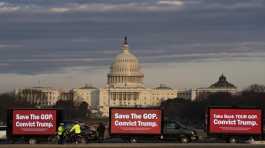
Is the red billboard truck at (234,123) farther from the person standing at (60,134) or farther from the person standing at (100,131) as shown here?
the person standing at (60,134)

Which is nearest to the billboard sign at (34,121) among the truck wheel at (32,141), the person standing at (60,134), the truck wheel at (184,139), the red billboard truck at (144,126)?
the truck wheel at (32,141)

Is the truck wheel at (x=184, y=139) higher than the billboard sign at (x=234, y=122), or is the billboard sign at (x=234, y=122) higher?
the billboard sign at (x=234, y=122)

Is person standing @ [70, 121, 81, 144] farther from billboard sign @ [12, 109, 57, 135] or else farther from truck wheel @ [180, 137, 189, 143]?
truck wheel @ [180, 137, 189, 143]

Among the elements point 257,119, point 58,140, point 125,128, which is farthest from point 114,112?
point 257,119

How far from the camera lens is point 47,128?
64125 mm

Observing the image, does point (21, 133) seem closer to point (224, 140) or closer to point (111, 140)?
point (111, 140)

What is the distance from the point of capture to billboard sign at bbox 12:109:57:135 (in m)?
64.0

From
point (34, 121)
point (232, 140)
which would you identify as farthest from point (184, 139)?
point (34, 121)

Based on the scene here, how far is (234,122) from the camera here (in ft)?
211

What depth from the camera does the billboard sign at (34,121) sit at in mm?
64000

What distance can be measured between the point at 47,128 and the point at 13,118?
2506 millimetres

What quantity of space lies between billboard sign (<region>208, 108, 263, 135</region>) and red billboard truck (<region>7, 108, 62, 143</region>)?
35.6 feet

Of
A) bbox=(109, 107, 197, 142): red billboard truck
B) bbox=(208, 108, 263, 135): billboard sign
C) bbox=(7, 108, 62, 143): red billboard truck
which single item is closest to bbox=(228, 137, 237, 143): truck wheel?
bbox=(208, 108, 263, 135): billboard sign

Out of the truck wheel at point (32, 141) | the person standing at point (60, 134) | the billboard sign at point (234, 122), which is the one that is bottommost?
the truck wheel at point (32, 141)
